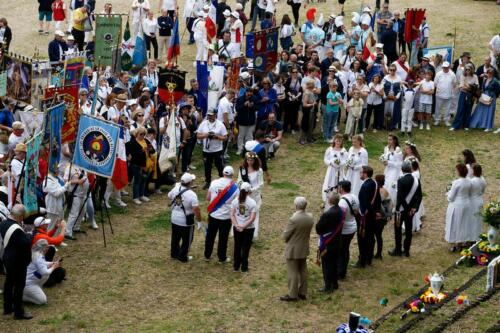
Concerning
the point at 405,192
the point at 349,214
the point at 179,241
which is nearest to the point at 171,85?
the point at 179,241

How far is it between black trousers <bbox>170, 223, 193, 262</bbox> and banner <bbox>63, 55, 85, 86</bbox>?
4.96 meters

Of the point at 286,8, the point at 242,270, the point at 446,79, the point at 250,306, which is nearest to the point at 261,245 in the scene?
the point at 242,270

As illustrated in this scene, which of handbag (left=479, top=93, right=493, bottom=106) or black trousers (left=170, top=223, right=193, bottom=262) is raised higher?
handbag (left=479, top=93, right=493, bottom=106)

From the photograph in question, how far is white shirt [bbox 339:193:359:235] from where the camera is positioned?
17.9m

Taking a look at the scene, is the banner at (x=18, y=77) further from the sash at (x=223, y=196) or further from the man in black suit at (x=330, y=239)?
the man in black suit at (x=330, y=239)

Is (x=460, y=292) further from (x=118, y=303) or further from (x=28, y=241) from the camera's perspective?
(x=28, y=241)

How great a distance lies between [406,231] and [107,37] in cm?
1035

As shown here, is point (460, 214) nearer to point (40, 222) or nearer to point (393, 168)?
point (393, 168)

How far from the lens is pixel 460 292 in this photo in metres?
17.7

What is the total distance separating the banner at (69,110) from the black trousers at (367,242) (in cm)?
560

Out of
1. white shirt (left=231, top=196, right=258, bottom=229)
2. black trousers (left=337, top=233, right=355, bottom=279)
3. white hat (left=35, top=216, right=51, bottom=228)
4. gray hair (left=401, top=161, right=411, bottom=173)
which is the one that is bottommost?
black trousers (left=337, top=233, right=355, bottom=279)

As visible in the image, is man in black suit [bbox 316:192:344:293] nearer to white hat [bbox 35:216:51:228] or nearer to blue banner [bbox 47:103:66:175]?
white hat [bbox 35:216:51:228]

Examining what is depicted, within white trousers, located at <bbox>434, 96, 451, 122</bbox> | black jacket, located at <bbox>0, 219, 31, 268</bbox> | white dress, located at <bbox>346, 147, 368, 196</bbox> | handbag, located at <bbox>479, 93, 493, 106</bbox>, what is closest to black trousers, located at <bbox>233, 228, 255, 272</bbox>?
white dress, located at <bbox>346, 147, 368, 196</bbox>

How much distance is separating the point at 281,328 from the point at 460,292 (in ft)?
10.3
